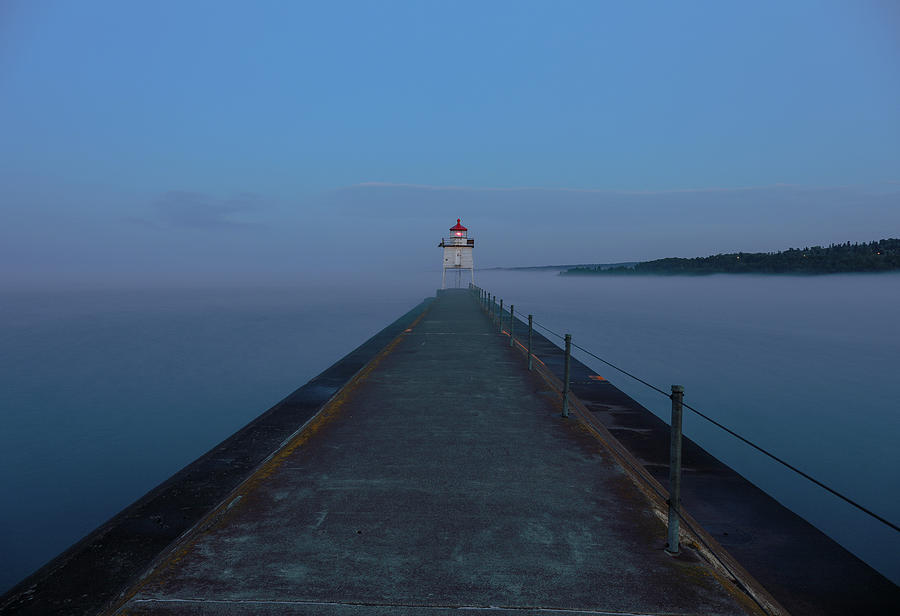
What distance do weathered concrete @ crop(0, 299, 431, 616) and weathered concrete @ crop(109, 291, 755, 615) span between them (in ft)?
1.83

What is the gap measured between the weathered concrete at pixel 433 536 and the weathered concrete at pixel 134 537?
1.83 feet

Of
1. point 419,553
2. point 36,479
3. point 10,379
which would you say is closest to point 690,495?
point 419,553

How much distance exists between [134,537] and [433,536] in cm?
306

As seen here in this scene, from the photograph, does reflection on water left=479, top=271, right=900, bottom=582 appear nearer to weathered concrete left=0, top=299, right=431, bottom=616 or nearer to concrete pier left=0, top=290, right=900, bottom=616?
concrete pier left=0, top=290, right=900, bottom=616

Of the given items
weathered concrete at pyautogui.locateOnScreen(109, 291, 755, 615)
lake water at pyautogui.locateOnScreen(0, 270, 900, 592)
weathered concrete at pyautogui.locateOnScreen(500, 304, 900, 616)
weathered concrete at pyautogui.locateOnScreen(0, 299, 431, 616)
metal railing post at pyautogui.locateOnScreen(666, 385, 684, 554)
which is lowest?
lake water at pyautogui.locateOnScreen(0, 270, 900, 592)

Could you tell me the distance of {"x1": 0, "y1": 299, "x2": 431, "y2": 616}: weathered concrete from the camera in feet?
13.3

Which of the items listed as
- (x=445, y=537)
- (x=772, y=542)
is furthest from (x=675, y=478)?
(x=772, y=542)

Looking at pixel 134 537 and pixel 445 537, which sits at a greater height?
pixel 445 537

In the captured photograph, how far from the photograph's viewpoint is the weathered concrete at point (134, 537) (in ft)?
13.3

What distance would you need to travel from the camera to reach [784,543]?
5.70m

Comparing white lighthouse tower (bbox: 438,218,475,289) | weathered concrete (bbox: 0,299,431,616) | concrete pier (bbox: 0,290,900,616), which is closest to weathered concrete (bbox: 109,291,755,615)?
concrete pier (bbox: 0,290,900,616)

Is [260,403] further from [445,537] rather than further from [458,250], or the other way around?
[458,250]

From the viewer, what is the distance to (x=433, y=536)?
456 centimetres

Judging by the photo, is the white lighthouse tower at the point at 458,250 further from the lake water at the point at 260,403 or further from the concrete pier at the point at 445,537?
the concrete pier at the point at 445,537
